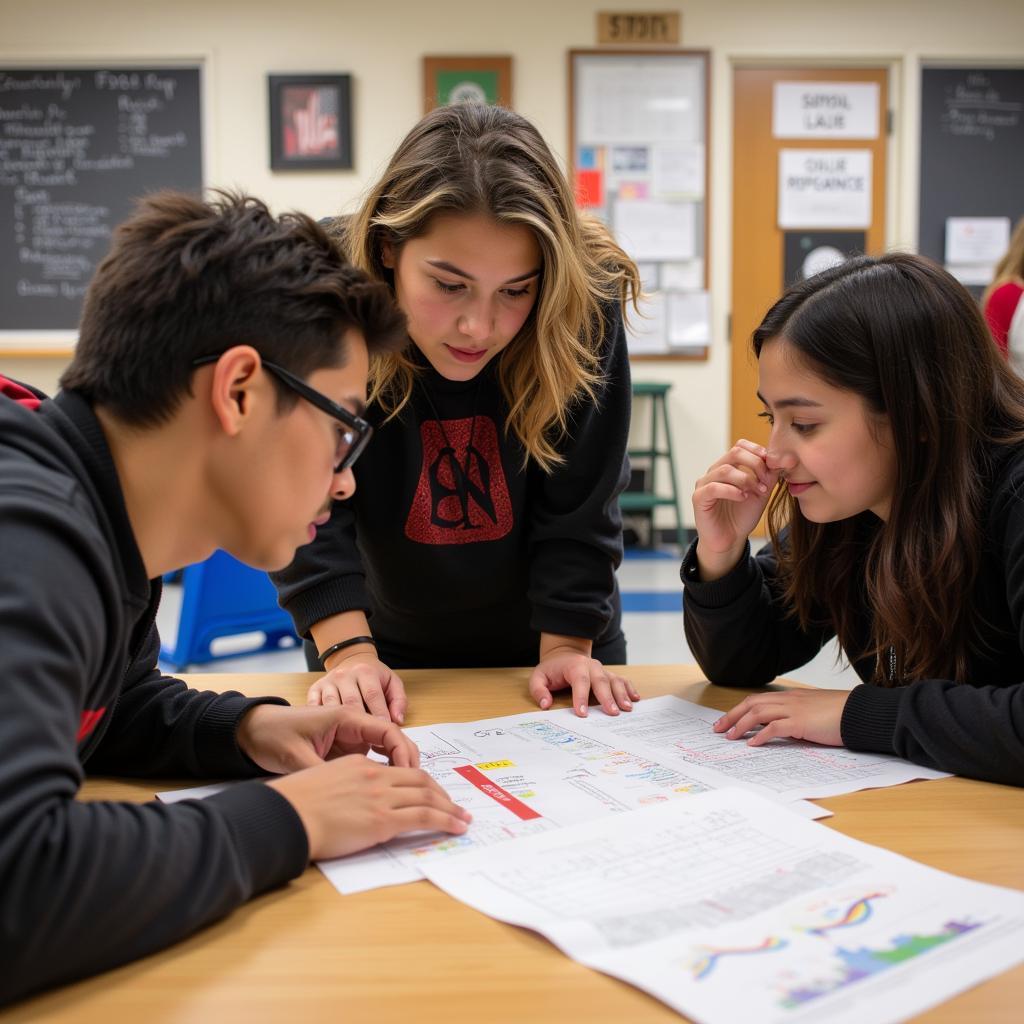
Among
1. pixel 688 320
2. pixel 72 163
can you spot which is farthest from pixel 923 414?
pixel 72 163

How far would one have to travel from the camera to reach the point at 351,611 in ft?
4.11

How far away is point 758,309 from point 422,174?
3.99 metres

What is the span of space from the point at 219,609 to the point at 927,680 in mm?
2468

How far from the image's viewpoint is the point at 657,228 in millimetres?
4816

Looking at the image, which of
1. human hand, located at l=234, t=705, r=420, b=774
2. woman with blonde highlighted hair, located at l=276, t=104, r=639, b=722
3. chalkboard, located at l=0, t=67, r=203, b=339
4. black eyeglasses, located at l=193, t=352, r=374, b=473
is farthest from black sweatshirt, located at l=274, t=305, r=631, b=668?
chalkboard, located at l=0, t=67, r=203, b=339

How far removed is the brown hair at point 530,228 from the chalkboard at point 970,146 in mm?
4091

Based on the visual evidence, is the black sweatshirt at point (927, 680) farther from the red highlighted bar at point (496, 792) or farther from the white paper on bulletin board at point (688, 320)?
the white paper on bulletin board at point (688, 320)

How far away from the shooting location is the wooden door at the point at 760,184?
15.6 ft

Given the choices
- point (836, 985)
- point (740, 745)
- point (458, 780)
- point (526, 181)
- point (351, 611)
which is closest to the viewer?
point (836, 985)

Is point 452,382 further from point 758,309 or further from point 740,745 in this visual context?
point 758,309

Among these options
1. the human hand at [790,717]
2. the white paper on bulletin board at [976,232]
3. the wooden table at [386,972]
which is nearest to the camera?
the wooden table at [386,972]

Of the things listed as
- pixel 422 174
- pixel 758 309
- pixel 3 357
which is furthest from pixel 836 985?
pixel 3 357

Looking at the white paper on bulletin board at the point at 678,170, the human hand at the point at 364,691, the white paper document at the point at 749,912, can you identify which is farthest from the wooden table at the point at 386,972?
the white paper on bulletin board at the point at 678,170

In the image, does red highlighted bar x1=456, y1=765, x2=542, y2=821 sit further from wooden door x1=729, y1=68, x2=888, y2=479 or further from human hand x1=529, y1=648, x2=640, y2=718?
wooden door x1=729, y1=68, x2=888, y2=479
